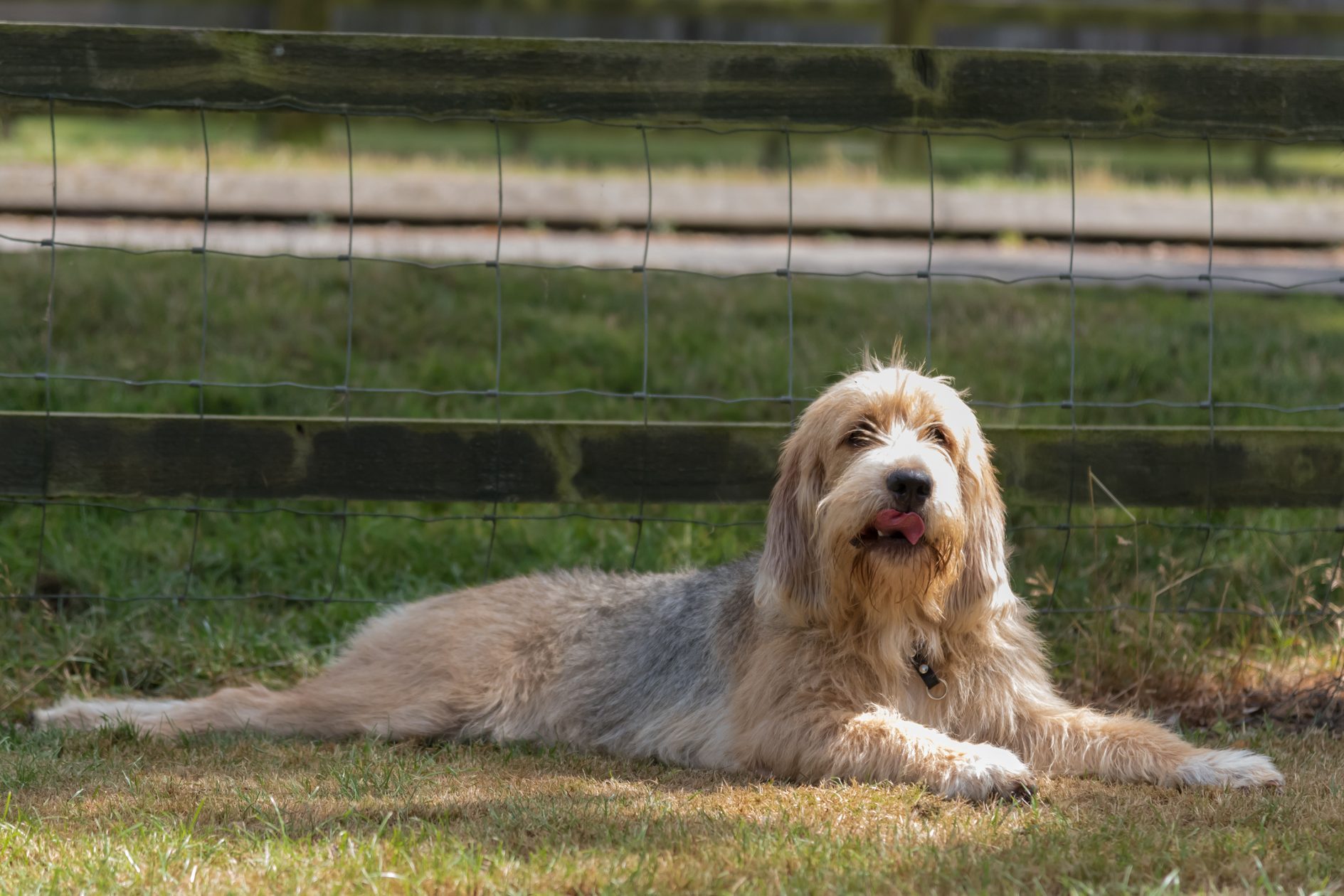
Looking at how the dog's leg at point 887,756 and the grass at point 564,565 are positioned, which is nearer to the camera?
the grass at point 564,565

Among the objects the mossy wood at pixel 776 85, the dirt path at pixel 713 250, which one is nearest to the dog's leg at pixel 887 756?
the mossy wood at pixel 776 85

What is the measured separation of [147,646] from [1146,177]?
44.5 ft

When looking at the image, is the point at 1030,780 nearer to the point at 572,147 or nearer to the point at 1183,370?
the point at 1183,370

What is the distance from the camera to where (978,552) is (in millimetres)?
4398

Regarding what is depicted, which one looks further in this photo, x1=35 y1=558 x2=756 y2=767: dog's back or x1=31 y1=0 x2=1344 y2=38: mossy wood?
x1=31 y1=0 x2=1344 y2=38: mossy wood

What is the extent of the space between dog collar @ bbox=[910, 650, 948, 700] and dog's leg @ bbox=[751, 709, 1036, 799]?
13 cm

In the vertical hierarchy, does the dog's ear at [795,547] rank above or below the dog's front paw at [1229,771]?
A: above

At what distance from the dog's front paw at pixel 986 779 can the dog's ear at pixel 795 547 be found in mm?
648

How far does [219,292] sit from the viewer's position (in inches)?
326

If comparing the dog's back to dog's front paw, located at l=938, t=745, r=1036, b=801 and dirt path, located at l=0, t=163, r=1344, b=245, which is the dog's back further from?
dirt path, located at l=0, t=163, r=1344, b=245

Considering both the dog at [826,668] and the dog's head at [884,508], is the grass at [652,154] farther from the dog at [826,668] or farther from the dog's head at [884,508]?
the dog's head at [884,508]

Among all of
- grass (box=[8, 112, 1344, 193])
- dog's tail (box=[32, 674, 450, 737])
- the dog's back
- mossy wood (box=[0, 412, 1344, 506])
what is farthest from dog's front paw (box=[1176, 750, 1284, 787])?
grass (box=[8, 112, 1344, 193])

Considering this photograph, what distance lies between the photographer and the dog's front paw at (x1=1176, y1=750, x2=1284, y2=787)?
4.14m

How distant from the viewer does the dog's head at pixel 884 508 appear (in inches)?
164
